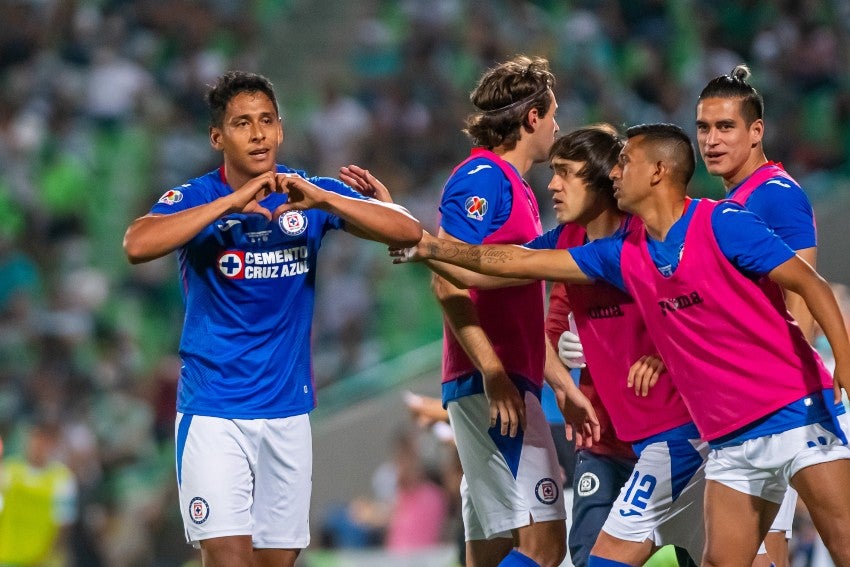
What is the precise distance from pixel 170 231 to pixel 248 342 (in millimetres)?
539

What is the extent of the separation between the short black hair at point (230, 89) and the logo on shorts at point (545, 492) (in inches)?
64.4

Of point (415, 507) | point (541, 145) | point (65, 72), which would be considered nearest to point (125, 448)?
point (415, 507)

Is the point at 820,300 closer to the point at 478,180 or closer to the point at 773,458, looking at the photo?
the point at 773,458

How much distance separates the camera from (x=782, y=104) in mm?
10484

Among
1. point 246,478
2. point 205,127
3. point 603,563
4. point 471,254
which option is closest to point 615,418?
point 603,563

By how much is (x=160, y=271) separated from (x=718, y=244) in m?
7.37

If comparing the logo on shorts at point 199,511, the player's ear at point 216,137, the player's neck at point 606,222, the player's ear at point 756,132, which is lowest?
the logo on shorts at point 199,511

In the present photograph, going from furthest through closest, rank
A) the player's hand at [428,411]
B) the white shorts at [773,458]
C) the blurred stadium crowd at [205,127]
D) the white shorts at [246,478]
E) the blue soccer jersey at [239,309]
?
the blurred stadium crowd at [205,127] → the player's hand at [428,411] → the blue soccer jersey at [239,309] → the white shorts at [246,478] → the white shorts at [773,458]

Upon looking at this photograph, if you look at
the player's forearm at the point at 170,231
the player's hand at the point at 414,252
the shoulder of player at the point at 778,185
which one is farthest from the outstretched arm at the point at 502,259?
the shoulder of player at the point at 778,185

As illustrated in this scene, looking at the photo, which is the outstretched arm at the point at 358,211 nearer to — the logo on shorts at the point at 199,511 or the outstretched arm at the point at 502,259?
the outstretched arm at the point at 502,259

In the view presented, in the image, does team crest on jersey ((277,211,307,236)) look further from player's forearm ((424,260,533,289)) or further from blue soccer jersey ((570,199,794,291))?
blue soccer jersey ((570,199,794,291))

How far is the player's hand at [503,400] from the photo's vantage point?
15.4ft

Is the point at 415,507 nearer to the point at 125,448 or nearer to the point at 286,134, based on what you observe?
the point at 125,448

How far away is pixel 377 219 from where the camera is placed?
4.43 m
